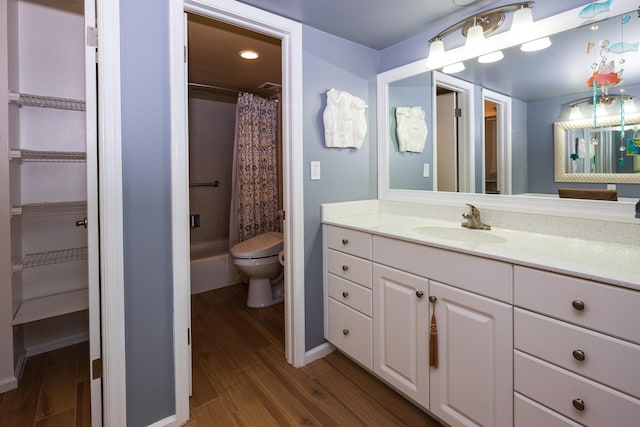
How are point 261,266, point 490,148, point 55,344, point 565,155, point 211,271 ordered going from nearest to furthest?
1. point 565,155
2. point 490,148
3. point 55,344
4. point 261,266
5. point 211,271

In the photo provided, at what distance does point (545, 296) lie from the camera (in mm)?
1050

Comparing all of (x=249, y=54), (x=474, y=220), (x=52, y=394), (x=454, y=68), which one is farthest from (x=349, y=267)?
(x=249, y=54)

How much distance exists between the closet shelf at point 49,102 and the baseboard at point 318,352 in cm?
205

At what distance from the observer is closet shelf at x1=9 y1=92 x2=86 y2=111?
1832 mm

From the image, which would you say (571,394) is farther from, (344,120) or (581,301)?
(344,120)

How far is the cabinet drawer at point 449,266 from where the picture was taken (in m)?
1.17

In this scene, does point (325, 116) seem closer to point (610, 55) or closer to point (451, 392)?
point (610, 55)

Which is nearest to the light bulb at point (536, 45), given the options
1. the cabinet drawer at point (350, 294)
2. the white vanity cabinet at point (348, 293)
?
the white vanity cabinet at point (348, 293)

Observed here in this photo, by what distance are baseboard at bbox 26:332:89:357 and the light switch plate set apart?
75.6 inches

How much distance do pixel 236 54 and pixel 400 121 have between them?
1389 mm

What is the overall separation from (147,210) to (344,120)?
48.8 inches

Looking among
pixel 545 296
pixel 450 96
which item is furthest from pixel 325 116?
pixel 545 296

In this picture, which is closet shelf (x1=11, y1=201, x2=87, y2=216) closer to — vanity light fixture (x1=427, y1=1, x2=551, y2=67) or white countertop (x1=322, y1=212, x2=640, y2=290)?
white countertop (x1=322, y1=212, x2=640, y2=290)

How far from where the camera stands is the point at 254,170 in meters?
3.46
